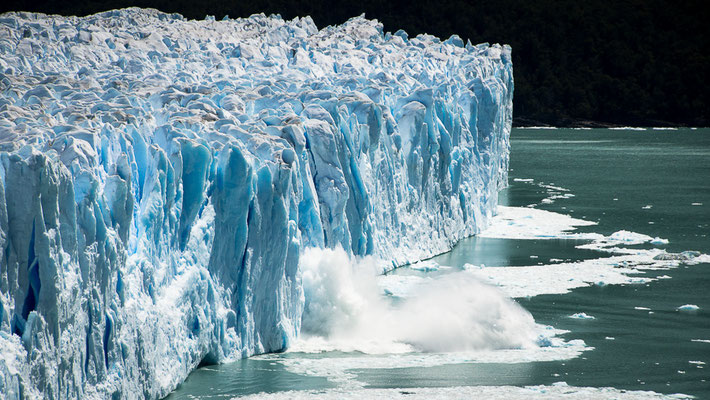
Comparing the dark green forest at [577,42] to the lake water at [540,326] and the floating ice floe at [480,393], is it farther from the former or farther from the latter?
the floating ice floe at [480,393]

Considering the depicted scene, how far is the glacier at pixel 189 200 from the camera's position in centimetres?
629

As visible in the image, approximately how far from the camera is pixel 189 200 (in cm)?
848

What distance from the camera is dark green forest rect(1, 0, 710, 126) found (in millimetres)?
54531

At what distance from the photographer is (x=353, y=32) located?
2575 centimetres

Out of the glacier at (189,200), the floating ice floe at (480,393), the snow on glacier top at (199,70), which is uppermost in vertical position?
the snow on glacier top at (199,70)

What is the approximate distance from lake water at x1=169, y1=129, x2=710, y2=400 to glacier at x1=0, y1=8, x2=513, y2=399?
0.57 metres

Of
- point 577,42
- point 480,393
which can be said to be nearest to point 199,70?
point 480,393

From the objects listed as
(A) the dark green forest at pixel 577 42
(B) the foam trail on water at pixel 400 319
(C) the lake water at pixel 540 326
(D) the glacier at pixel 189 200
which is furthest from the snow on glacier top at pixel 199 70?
(A) the dark green forest at pixel 577 42

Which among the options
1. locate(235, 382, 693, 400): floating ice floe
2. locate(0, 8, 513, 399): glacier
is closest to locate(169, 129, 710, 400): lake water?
locate(235, 382, 693, 400): floating ice floe

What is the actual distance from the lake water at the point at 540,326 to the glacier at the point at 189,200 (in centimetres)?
57

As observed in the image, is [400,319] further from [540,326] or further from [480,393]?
[480,393]

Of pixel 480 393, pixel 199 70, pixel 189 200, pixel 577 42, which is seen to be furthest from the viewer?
pixel 577 42

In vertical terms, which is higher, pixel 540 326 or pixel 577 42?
pixel 577 42

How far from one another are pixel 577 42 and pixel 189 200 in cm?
5252
